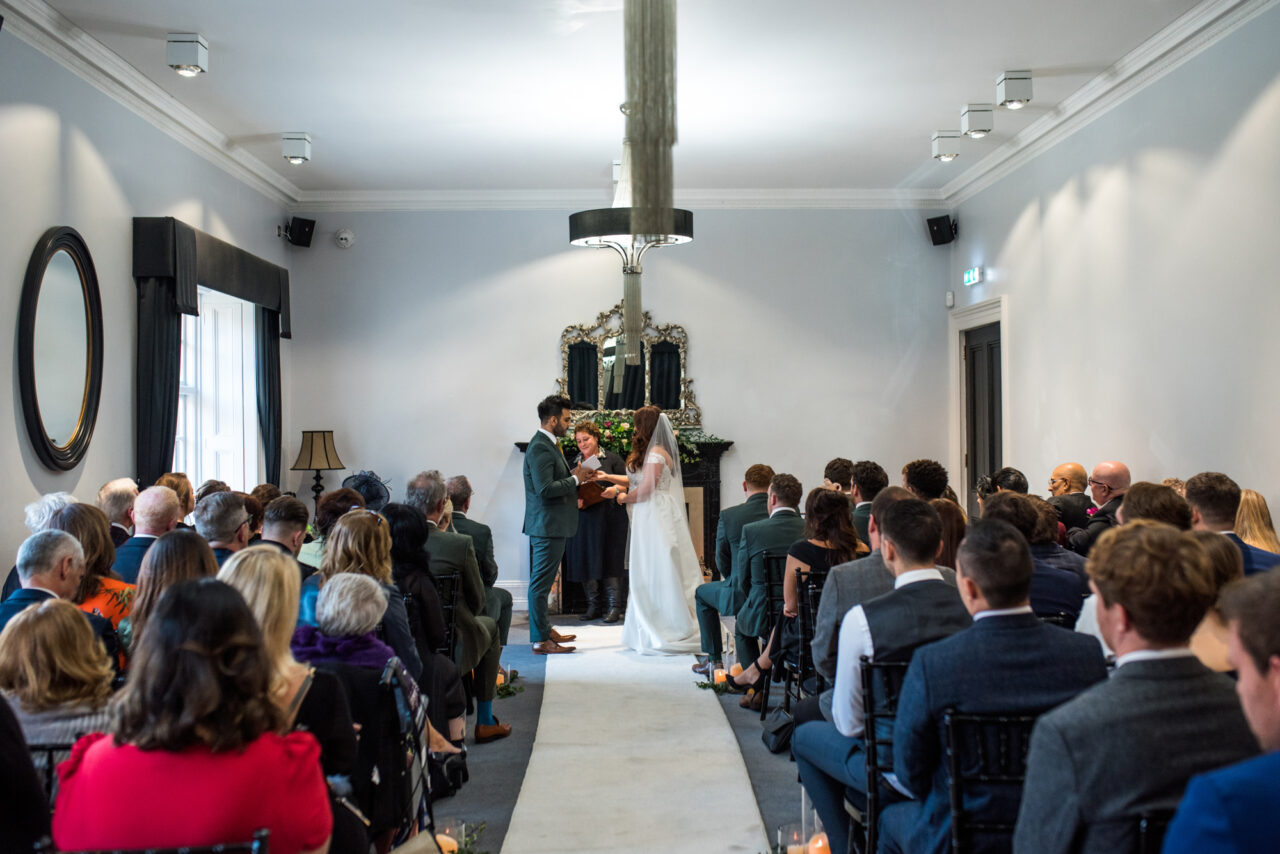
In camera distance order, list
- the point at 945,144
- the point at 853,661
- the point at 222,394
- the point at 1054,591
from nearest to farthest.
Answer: the point at 853,661, the point at 1054,591, the point at 945,144, the point at 222,394

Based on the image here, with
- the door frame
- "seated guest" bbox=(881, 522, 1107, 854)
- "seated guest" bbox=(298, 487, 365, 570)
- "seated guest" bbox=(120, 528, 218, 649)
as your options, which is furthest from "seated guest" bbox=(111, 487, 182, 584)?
the door frame

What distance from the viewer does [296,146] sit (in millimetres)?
7281

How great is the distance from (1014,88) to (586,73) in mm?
2518

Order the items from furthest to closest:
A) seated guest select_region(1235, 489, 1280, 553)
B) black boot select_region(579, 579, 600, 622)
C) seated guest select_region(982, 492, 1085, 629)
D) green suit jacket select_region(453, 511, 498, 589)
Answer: black boot select_region(579, 579, 600, 622) → green suit jacket select_region(453, 511, 498, 589) → seated guest select_region(1235, 489, 1280, 553) → seated guest select_region(982, 492, 1085, 629)

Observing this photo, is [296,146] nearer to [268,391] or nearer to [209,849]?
[268,391]

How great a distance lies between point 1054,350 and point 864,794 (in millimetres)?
5094

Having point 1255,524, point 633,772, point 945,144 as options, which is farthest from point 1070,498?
point 945,144

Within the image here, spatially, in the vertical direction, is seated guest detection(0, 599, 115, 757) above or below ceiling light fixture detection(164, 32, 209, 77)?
below

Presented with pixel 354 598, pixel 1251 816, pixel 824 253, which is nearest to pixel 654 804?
pixel 354 598

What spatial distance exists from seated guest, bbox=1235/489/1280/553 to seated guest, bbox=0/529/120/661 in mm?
3790

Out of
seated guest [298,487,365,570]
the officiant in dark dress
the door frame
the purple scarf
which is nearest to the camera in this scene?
the purple scarf

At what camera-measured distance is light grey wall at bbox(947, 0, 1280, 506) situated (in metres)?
4.96

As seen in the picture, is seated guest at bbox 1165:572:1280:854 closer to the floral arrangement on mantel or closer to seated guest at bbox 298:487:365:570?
seated guest at bbox 298:487:365:570

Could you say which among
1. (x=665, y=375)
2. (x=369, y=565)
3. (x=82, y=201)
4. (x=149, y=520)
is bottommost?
(x=369, y=565)
